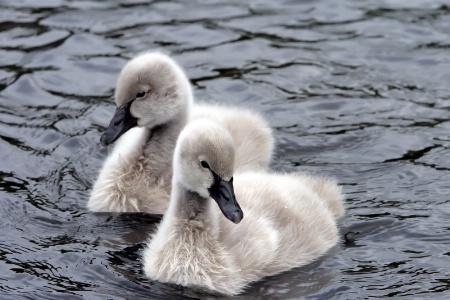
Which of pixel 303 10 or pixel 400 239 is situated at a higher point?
pixel 303 10

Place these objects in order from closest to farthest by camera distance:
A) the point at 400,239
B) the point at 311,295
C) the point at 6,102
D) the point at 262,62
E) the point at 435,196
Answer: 1. the point at 311,295
2. the point at 400,239
3. the point at 435,196
4. the point at 6,102
5. the point at 262,62

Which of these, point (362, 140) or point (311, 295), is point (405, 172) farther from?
point (311, 295)

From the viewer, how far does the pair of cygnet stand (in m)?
6.52

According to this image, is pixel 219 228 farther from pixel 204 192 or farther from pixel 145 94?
pixel 145 94

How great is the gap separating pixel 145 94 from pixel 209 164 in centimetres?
131

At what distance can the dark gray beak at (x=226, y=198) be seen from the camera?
6.41 metres

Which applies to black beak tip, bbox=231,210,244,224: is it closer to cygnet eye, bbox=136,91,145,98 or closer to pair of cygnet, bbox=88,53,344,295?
pair of cygnet, bbox=88,53,344,295

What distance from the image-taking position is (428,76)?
992 centimetres

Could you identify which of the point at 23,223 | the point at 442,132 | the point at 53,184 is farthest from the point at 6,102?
the point at 442,132

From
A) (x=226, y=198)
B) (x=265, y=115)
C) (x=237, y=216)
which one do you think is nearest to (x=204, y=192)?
(x=226, y=198)

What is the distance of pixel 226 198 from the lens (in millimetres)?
6496

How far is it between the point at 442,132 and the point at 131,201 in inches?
108

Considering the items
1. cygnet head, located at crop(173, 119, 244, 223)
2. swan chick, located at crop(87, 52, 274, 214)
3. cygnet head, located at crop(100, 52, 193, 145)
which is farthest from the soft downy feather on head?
cygnet head, located at crop(100, 52, 193, 145)

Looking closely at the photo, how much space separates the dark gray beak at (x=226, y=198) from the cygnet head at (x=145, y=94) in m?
1.27
